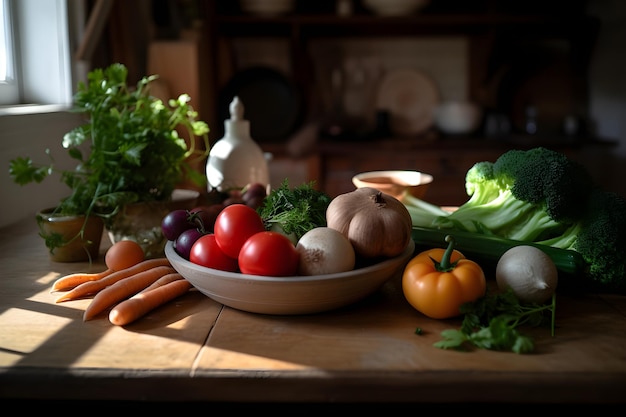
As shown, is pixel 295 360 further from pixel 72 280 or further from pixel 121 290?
pixel 72 280

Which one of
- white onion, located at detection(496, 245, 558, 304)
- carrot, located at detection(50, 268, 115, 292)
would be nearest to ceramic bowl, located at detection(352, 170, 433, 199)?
white onion, located at detection(496, 245, 558, 304)

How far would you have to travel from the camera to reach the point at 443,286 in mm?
866

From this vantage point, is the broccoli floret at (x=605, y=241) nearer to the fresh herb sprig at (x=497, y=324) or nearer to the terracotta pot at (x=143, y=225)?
the fresh herb sprig at (x=497, y=324)

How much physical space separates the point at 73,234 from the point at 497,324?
2.70 ft

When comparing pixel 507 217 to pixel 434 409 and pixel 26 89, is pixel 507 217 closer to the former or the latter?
pixel 434 409

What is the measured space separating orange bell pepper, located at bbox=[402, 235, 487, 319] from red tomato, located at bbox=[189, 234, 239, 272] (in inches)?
10.6

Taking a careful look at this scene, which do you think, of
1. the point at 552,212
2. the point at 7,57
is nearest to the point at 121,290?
the point at 552,212

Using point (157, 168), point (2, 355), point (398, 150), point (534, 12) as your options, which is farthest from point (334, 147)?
point (2, 355)

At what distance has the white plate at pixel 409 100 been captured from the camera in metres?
3.41

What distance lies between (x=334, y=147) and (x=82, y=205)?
1.91 m

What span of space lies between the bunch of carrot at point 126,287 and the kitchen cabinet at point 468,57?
6.24ft

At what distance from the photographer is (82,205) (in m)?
1.21

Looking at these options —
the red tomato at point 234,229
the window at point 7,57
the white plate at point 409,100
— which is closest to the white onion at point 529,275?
the red tomato at point 234,229

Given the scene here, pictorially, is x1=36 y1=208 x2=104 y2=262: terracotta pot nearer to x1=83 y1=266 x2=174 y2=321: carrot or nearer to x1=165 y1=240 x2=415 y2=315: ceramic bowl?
x1=83 y1=266 x2=174 y2=321: carrot
